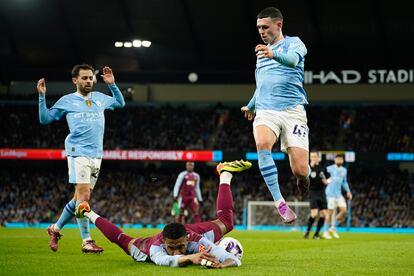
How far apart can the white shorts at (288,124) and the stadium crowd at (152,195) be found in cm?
2255

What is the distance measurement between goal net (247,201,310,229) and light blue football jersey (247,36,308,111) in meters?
20.0

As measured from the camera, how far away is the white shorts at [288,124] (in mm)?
8578

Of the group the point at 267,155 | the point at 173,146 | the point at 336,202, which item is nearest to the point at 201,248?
the point at 267,155

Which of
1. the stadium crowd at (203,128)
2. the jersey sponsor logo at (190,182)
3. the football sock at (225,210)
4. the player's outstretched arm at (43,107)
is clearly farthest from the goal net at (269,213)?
the football sock at (225,210)

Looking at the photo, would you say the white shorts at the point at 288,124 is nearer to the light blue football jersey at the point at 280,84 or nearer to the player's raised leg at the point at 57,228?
the light blue football jersey at the point at 280,84

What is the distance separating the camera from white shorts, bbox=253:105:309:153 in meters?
8.58

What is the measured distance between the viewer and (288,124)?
862 cm

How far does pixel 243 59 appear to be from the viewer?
29.9 m

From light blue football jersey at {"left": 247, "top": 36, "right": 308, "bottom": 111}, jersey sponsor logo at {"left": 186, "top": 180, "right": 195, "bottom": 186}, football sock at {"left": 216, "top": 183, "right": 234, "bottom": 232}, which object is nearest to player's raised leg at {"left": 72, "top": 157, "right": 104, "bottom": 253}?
football sock at {"left": 216, "top": 183, "right": 234, "bottom": 232}

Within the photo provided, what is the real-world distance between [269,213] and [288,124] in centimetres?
2132

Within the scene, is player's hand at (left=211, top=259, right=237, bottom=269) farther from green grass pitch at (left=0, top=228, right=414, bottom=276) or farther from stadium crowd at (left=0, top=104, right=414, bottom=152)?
stadium crowd at (left=0, top=104, right=414, bottom=152)

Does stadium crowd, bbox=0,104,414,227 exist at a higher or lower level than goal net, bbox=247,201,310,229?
higher

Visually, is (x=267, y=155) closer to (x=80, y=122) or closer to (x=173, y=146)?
(x=80, y=122)

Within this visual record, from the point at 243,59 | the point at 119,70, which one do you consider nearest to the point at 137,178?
the point at 119,70
